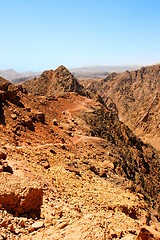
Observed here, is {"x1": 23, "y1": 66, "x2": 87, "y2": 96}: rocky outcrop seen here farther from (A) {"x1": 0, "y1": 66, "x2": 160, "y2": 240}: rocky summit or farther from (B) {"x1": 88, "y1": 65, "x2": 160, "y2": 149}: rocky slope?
(B) {"x1": 88, "y1": 65, "x2": 160, "y2": 149}: rocky slope

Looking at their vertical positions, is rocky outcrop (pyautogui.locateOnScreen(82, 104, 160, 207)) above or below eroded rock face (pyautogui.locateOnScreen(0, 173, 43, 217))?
below

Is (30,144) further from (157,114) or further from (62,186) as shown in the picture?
(157,114)

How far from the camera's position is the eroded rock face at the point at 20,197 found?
988cm

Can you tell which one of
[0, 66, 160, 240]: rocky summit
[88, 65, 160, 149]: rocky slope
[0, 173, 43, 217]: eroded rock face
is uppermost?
[0, 173, 43, 217]: eroded rock face

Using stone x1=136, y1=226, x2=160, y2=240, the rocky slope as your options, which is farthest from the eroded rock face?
the rocky slope

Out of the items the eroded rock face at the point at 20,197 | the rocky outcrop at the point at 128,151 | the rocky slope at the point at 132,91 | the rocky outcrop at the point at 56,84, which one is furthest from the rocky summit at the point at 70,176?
the rocky slope at the point at 132,91

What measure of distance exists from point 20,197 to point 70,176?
7000 mm

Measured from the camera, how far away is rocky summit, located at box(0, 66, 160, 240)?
9633 millimetres

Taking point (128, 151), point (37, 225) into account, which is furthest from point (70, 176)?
point (128, 151)

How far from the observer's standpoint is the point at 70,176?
16953 millimetres

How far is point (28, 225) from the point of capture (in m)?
9.59

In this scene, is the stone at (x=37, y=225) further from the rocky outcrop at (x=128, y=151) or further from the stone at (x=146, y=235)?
the rocky outcrop at (x=128, y=151)

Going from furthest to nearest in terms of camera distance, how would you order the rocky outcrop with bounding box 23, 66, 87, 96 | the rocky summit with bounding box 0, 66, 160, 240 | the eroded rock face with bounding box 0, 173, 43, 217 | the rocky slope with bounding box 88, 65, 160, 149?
the rocky slope with bounding box 88, 65, 160, 149
the rocky outcrop with bounding box 23, 66, 87, 96
the eroded rock face with bounding box 0, 173, 43, 217
the rocky summit with bounding box 0, 66, 160, 240

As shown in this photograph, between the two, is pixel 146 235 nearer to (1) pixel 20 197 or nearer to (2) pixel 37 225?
(2) pixel 37 225
